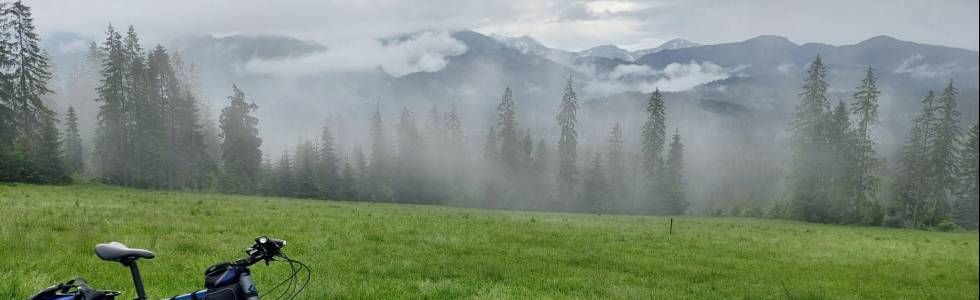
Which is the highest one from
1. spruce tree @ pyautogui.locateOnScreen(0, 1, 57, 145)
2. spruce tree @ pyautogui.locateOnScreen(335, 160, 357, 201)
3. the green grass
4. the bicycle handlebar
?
spruce tree @ pyautogui.locateOnScreen(0, 1, 57, 145)

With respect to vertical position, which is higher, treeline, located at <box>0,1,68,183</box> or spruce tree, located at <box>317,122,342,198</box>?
treeline, located at <box>0,1,68,183</box>

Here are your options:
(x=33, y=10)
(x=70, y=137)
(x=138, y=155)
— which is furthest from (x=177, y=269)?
(x=70, y=137)

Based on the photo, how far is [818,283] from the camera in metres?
15.9

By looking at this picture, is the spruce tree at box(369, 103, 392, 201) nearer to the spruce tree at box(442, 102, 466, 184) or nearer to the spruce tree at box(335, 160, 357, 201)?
the spruce tree at box(335, 160, 357, 201)

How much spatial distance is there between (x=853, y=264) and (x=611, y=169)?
82.3 metres

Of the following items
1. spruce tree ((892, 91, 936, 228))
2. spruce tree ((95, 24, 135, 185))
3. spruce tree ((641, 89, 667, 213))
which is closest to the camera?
spruce tree ((95, 24, 135, 185))

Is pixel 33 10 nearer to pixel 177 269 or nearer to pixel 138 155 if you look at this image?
pixel 138 155

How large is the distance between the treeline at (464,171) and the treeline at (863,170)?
21702 millimetres

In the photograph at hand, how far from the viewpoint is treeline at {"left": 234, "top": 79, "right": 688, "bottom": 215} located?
80.9m

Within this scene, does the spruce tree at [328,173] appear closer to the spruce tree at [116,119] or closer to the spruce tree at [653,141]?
the spruce tree at [116,119]

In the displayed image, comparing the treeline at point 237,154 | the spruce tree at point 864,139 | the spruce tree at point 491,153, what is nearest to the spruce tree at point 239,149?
the treeline at point 237,154

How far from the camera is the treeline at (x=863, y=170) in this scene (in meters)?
61.9

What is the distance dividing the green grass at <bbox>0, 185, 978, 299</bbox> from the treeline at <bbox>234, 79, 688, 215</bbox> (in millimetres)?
58503

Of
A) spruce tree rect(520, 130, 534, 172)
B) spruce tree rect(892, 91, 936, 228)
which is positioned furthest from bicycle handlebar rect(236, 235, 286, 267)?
spruce tree rect(520, 130, 534, 172)
